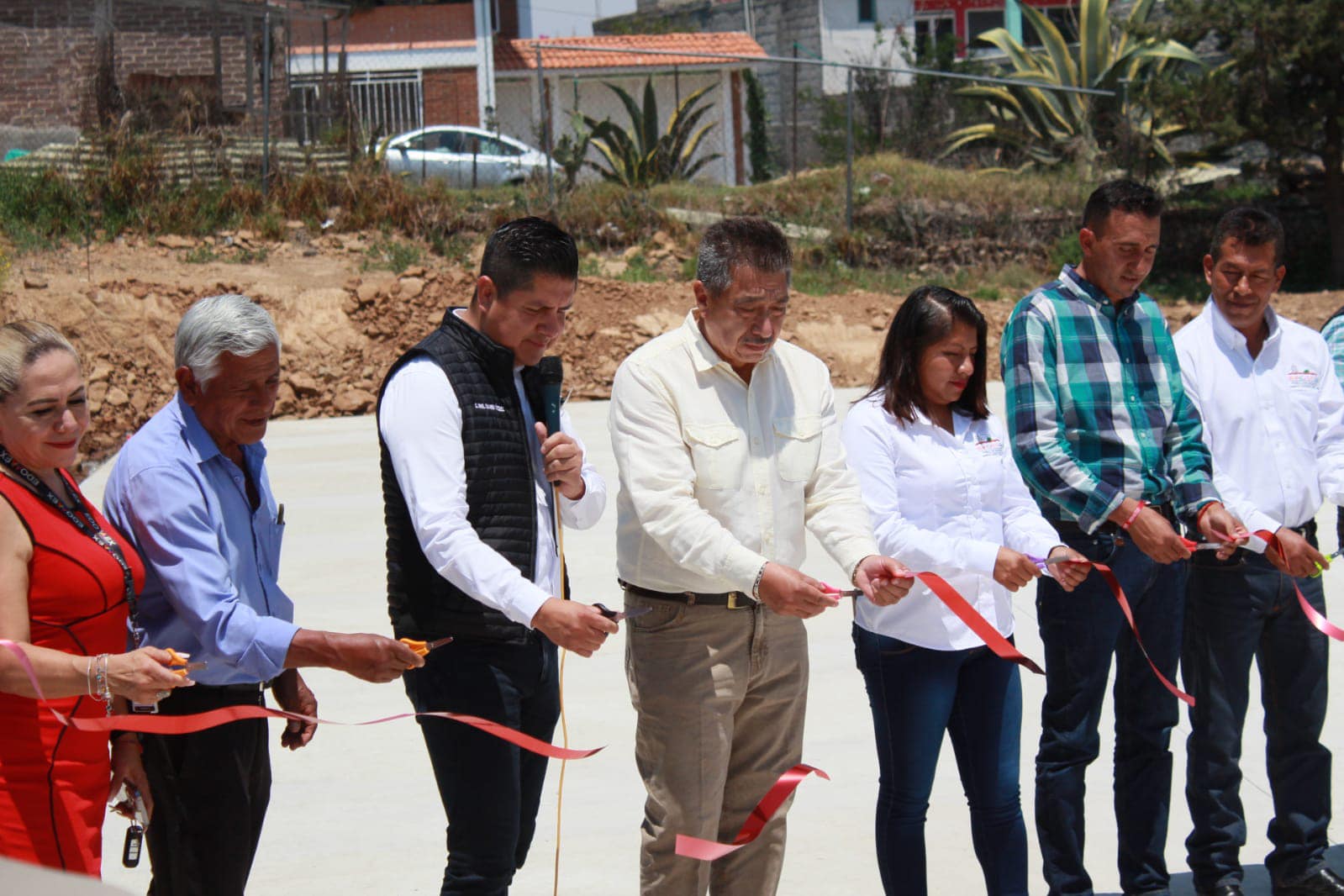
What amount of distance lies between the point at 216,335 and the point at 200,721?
0.87 meters

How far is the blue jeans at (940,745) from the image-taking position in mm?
3707

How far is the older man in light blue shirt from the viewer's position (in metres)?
2.99

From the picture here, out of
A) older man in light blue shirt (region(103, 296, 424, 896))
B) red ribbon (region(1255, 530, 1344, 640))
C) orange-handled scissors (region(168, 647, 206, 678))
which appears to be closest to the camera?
orange-handled scissors (region(168, 647, 206, 678))

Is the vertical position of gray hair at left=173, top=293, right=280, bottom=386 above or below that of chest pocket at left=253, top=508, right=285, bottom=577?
above

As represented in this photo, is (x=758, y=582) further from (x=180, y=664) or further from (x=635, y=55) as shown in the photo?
(x=635, y=55)

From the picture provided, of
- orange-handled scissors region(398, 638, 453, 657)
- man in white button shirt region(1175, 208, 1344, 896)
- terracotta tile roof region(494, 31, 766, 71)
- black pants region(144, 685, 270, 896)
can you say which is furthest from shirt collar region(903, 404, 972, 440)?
terracotta tile roof region(494, 31, 766, 71)

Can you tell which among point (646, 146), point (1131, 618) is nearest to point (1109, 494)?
point (1131, 618)

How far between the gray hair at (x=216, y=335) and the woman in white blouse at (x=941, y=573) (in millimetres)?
1672

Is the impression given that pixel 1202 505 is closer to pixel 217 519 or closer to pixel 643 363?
pixel 643 363

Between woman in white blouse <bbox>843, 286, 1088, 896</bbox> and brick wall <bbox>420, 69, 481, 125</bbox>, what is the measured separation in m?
25.1

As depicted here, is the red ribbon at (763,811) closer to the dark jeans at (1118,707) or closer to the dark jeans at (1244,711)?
the dark jeans at (1118,707)

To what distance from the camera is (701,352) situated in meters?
3.54

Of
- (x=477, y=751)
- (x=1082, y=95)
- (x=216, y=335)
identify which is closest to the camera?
(x=216, y=335)

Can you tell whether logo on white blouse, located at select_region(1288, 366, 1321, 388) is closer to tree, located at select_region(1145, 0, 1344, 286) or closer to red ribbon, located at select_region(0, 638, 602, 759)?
red ribbon, located at select_region(0, 638, 602, 759)
